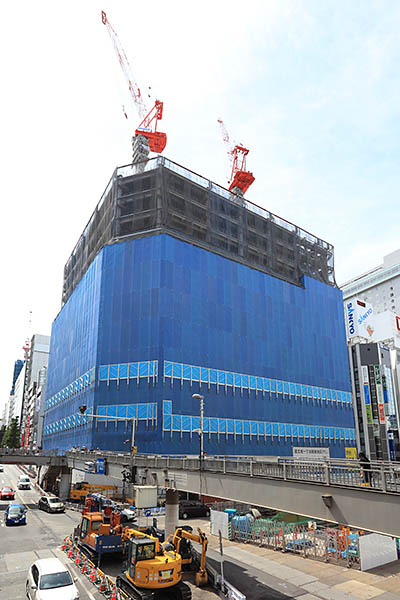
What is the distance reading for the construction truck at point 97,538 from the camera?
28938mm

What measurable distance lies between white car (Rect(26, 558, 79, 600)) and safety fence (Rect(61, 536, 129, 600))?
8.91 feet

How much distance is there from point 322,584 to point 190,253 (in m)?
57.3

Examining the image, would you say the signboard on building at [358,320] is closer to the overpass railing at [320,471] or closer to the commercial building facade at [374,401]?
the commercial building facade at [374,401]

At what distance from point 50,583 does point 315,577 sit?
642 inches

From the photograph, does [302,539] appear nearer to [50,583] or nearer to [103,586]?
[103,586]

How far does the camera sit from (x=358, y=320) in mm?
112062

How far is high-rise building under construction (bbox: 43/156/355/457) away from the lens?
227ft

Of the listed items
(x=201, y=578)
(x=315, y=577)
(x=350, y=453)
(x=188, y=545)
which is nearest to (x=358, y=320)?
(x=350, y=453)

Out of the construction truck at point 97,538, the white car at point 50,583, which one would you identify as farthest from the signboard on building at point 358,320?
the white car at point 50,583

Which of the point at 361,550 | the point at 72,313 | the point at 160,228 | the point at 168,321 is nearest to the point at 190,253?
the point at 160,228

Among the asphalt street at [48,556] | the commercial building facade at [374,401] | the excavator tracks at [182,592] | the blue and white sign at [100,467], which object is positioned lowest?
the asphalt street at [48,556]

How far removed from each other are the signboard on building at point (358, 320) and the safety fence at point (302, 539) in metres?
77.5

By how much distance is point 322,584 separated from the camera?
2639cm

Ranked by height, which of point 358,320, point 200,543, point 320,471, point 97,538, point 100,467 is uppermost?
point 358,320
